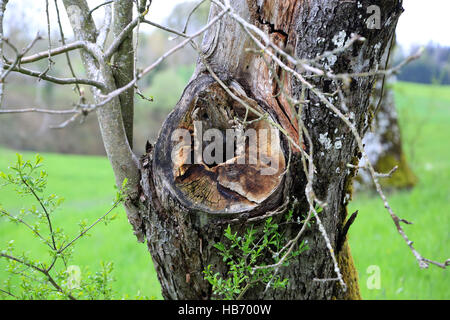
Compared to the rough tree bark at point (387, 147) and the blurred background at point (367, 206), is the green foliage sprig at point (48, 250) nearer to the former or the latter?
the blurred background at point (367, 206)

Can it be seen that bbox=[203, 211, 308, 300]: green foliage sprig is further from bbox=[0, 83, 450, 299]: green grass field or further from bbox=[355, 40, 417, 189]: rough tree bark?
bbox=[355, 40, 417, 189]: rough tree bark

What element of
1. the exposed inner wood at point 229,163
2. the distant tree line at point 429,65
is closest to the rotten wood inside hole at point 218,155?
the exposed inner wood at point 229,163

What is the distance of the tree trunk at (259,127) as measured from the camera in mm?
1617

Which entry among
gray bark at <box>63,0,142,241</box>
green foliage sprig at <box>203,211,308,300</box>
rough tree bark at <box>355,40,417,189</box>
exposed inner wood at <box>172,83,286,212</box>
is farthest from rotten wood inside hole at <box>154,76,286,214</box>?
rough tree bark at <box>355,40,417,189</box>

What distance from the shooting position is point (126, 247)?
5227 millimetres

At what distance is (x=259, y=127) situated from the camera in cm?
166

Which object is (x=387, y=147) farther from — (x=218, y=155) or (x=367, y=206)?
(x=218, y=155)

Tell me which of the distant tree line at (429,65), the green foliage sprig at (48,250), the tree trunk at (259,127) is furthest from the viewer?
the distant tree line at (429,65)

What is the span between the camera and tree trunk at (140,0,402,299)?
1.62 metres

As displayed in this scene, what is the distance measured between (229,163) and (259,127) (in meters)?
Answer: 0.21

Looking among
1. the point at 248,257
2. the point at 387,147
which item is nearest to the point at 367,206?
the point at 387,147

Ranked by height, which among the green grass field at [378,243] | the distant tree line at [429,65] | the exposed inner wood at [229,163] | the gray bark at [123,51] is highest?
the distant tree line at [429,65]
